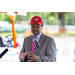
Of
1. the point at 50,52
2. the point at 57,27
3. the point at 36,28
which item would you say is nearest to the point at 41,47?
the point at 50,52

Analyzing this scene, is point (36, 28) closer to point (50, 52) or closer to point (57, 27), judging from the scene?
point (50, 52)

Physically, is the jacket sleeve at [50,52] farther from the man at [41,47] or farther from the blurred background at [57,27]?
the blurred background at [57,27]

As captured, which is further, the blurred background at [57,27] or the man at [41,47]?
the blurred background at [57,27]

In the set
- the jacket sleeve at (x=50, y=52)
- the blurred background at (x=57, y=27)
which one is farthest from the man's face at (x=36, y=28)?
the blurred background at (x=57, y=27)

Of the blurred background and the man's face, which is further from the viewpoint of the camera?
the blurred background

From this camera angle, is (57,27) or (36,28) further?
(57,27)

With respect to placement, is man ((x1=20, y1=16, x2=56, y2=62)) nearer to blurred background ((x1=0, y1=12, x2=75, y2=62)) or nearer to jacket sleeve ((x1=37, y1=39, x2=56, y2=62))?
jacket sleeve ((x1=37, y1=39, x2=56, y2=62))

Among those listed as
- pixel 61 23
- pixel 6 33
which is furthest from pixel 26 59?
pixel 61 23

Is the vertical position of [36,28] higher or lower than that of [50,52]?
higher

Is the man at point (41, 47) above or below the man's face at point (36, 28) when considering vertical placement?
below

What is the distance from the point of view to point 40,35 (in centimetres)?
169

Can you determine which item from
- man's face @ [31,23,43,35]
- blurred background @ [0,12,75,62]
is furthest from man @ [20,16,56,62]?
blurred background @ [0,12,75,62]
